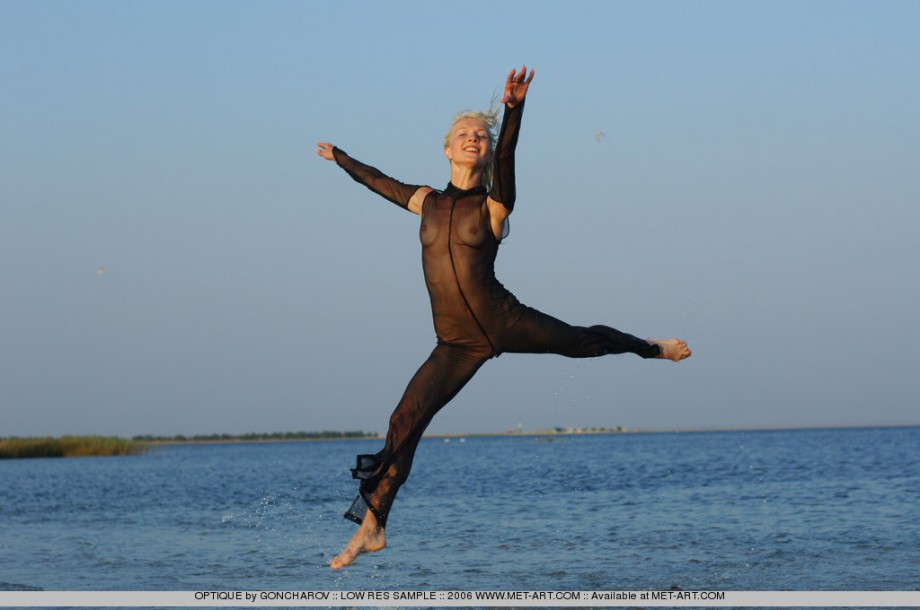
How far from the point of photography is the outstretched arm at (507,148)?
6.43m

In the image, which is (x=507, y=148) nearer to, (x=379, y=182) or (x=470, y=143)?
(x=470, y=143)

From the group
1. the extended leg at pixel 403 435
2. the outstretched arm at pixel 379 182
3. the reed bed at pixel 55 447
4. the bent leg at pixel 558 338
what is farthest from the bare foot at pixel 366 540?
the reed bed at pixel 55 447

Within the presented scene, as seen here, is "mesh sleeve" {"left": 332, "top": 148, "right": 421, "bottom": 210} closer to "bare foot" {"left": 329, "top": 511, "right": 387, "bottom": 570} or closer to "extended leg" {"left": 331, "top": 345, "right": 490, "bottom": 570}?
"extended leg" {"left": 331, "top": 345, "right": 490, "bottom": 570}

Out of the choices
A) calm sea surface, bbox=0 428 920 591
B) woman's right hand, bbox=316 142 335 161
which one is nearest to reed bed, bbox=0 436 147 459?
calm sea surface, bbox=0 428 920 591

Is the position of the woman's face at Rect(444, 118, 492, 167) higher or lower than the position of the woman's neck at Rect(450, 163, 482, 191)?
higher

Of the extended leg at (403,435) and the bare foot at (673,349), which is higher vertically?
the bare foot at (673,349)

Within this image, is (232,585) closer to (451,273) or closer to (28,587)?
(28,587)

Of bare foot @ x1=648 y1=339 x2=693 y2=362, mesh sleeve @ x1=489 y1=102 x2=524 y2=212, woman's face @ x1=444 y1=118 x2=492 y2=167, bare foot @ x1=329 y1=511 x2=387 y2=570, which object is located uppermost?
woman's face @ x1=444 y1=118 x2=492 y2=167

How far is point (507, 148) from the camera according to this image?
6586 millimetres

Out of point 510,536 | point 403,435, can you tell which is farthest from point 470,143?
point 510,536

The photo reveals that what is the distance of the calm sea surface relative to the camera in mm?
16625

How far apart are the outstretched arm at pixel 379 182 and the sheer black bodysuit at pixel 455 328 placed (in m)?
0.06

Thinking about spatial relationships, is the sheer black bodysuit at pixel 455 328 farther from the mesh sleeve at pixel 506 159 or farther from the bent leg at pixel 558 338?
the mesh sleeve at pixel 506 159

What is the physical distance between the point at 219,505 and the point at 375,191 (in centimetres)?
2806
